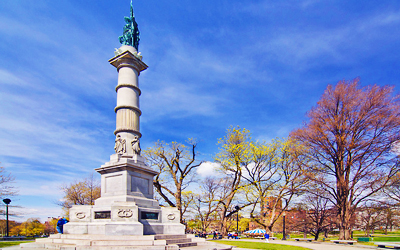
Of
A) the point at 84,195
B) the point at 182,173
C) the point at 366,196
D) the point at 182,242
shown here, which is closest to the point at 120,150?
the point at 182,242

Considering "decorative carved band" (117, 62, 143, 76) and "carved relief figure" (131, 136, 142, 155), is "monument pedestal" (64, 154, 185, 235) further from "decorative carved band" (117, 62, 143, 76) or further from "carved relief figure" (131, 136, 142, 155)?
"decorative carved band" (117, 62, 143, 76)

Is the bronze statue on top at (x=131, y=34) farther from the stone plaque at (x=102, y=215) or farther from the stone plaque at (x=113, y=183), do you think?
the stone plaque at (x=102, y=215)

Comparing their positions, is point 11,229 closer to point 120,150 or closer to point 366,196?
point 120,150

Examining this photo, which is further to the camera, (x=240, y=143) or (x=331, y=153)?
(x=240, y=143)

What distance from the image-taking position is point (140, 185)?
13.7 m

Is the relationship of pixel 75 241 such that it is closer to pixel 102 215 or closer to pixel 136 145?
pixel 102 215

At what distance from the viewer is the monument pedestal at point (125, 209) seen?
1129 centimetres

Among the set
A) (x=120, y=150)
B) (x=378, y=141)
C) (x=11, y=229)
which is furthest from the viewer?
(x=11, y=229)

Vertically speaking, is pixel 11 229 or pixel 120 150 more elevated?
pixel 120 150

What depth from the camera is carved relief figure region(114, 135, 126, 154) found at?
14141mm

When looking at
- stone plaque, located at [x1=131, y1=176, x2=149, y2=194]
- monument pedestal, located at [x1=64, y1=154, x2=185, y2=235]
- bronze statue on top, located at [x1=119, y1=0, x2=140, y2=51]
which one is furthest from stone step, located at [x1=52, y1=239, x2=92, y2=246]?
bronze statue on top, located at [x1=119, y1=0, x2=140, y2=51]

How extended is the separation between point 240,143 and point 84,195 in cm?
2793

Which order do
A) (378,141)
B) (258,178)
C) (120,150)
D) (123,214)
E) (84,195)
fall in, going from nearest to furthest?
(123,214), (120,150), (378,141), (258,178), (84,195)

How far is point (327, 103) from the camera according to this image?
946 inches
